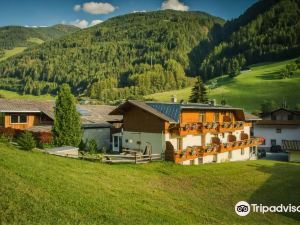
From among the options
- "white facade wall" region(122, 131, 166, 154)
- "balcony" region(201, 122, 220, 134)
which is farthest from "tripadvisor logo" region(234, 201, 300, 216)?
"balcony" region(201, 122, 220, 134)

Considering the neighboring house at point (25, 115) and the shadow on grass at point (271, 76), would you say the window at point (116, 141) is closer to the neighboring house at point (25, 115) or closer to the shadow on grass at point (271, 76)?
the neighboring house at point (25, 115)

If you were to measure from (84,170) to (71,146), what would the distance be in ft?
34.4

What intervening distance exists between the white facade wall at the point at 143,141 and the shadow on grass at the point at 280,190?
1135 centimetres

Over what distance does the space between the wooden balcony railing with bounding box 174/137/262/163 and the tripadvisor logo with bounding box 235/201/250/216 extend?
41.9 ft

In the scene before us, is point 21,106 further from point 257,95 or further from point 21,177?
point 257,95

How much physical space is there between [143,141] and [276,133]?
126ft

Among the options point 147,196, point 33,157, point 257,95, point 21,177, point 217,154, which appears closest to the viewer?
point 21,177

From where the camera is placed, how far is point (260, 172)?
3722 cm

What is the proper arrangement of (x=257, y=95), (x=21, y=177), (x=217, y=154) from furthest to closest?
1. (x=257, y=95)
2. (x=217, y=154)
3. (x=21, y=177)

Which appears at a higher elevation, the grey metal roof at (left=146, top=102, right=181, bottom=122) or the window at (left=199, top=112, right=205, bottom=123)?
the grey metal roof at (left=146, top=102, right=181, bottom=122)

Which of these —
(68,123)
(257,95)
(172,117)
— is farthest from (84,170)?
(257,95)

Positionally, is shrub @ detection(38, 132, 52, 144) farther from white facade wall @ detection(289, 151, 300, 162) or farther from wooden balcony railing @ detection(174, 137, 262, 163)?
white facade wall @ detection(289, 151, 300, 162)

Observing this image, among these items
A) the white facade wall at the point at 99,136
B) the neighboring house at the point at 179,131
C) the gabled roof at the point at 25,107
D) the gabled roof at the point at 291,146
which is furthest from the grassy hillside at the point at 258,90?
the gabled roof at the point at 25,107

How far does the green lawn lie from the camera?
53.0 feet
